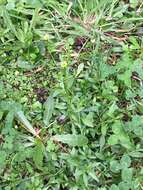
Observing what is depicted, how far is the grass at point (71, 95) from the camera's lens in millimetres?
2447

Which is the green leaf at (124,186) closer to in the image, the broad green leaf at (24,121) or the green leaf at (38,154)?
the green leaf at (38,154)

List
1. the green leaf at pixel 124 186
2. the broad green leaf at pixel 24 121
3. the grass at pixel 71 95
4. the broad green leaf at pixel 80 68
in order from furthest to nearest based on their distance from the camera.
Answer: the broad green leaf at pixel 80 68 → the broad green leaf at pixel 24 121 → the grass at pixel 71 95 → the green leaf at pixel 124 186

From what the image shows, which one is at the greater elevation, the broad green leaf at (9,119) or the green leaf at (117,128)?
the broad green leaf at (9,119)

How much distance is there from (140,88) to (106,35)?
437 millimetres

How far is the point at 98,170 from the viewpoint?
2.45 meters

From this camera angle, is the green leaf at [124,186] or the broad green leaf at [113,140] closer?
the green leaf at [124,186]

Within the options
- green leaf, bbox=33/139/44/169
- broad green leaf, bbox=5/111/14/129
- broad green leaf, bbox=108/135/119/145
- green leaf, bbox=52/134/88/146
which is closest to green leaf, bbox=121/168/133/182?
broad green leaf, bbox=108/135/119/145

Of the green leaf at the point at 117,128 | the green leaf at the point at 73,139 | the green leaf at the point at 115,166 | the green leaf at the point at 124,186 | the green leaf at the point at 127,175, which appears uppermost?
the green leaf at the point at 117,128

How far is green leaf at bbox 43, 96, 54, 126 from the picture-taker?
2.56 m

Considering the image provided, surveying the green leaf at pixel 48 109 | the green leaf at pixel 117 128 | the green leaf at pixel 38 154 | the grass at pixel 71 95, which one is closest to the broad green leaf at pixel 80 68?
the grass at pixel 71 95

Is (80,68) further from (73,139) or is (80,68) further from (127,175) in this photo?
(127,175)

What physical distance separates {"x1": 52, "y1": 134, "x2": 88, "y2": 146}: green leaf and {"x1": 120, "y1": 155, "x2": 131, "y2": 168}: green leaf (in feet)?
0.74

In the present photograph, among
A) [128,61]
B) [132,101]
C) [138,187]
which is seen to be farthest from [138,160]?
[128,61]

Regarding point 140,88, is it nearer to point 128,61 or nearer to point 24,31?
point 128,61
